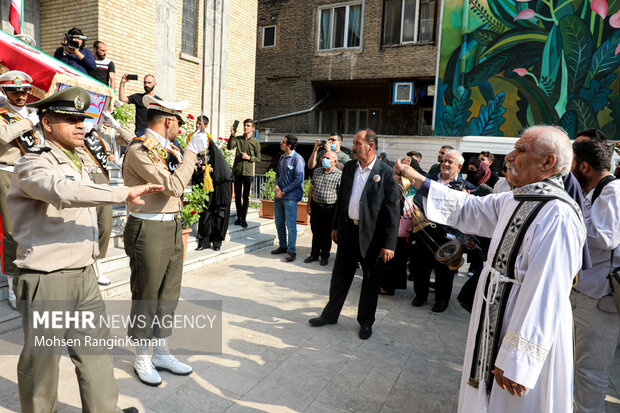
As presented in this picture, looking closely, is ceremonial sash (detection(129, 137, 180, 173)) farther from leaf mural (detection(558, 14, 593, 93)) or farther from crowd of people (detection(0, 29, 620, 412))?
leaf mural (detection(558, 14, 593, 93))

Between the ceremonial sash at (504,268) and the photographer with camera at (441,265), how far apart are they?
272 cm

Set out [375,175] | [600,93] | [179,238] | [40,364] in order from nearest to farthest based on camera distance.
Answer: [40,364], [179,238], [375,175], [600,93]

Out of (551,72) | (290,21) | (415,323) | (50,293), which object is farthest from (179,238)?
(290,21)

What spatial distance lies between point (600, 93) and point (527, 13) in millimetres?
3854

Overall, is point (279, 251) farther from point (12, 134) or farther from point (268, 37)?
point (268, 37)

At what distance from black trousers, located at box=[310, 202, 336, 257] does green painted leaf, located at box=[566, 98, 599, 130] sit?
1263cm

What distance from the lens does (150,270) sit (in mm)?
3209

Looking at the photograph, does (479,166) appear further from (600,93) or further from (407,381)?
(600,93)

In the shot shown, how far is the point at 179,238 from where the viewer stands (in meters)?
3.46

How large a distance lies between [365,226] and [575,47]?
14789 millimetres

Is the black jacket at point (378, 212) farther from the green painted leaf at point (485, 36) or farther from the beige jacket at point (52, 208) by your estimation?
the green painted leaf at point (485, 36)

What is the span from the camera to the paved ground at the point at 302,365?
10.3 feet

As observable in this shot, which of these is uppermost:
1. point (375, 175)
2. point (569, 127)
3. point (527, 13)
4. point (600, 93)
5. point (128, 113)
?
point (527, 13)

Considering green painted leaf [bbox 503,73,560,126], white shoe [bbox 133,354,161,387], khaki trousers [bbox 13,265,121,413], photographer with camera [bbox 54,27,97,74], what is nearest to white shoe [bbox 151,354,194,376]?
white shoe [bbox 133,354,161,387]
